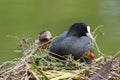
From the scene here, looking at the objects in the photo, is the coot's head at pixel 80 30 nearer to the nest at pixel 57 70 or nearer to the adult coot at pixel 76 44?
the adult coot at pixel 76 44

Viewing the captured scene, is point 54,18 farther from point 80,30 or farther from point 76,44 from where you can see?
point 76,44

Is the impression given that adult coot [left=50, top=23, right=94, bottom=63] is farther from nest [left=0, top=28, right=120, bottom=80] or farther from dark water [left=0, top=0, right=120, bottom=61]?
dark water [left=0, top=0, right=120, bottom=61]

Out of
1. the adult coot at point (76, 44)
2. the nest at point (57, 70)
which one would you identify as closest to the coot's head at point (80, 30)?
the adult coot at point (76, 44)

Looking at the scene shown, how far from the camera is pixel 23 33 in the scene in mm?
10031

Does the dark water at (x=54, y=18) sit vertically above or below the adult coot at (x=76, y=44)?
above

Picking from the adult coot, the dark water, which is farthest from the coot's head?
the dark water

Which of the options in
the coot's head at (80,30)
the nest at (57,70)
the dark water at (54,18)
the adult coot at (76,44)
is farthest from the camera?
the dark water at (54,18)

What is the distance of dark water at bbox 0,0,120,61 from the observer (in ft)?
30.4

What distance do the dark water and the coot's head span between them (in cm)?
168

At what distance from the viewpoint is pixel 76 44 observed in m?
6.21

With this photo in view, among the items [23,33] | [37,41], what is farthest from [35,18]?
[37,41]

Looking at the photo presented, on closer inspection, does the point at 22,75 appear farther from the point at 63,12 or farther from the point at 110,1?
the point at 110,1

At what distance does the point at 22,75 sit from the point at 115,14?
756cm

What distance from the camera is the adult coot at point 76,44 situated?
609 centimetres
